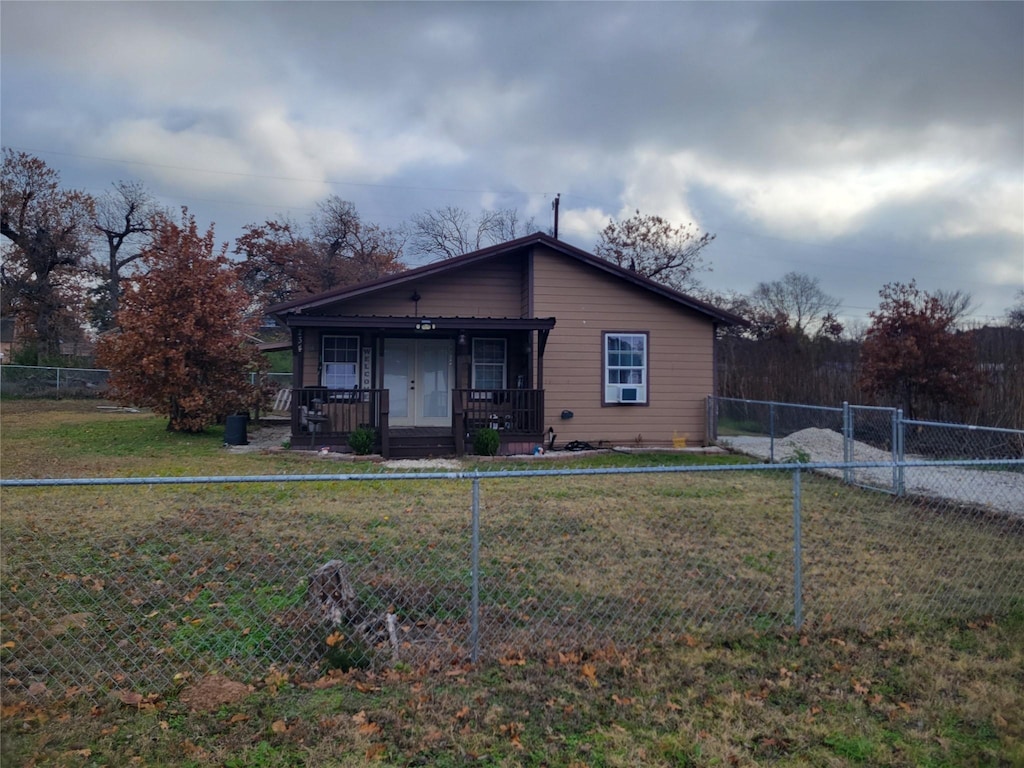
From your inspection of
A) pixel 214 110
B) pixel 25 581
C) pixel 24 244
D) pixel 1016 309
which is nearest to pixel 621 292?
pixel 214 110

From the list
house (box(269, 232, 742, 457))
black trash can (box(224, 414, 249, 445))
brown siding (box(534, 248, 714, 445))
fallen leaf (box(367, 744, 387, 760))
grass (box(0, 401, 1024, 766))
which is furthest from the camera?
brown siding (box(534, 248, 714, 445))

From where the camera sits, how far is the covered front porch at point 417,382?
12.9 meters

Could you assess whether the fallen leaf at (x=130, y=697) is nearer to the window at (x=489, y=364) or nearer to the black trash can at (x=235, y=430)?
the black trash can at (x=235, y=430)

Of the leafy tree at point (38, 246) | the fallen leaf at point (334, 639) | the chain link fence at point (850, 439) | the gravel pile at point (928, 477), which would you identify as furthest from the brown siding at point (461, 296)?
the leafy tree at point (38, 246)

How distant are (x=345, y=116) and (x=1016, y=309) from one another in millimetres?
32378

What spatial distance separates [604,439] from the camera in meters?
14.5

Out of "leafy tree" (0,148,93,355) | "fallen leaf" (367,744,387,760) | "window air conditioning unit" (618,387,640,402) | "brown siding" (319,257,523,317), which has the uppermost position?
"leafy tree" (0,148,93,355)

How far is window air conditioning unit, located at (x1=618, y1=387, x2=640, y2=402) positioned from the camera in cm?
1458

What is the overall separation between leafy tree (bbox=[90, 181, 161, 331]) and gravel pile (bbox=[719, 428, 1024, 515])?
37087 millimetres

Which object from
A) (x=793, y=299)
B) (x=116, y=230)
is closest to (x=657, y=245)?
(x=793, y=299)

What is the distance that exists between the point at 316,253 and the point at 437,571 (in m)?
38.8

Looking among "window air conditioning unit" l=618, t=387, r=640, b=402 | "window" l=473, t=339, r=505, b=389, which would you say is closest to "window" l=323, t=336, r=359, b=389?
"window" l=473, t=339, r=505, b=389

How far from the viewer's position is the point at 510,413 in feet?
44.3

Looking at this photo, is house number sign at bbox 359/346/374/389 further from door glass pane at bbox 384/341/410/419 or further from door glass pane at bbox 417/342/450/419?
door glass pane at bbox 417/342/450/419
